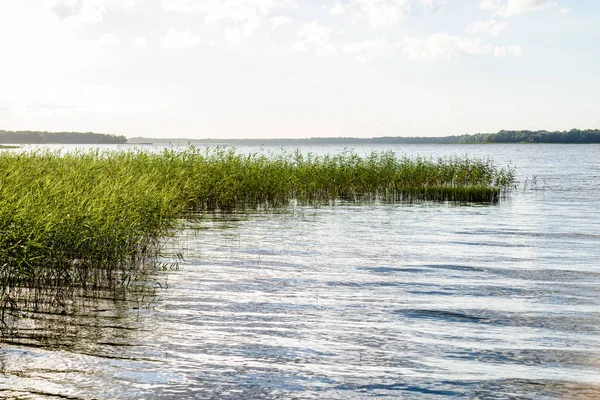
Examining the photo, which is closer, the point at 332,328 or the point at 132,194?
the point at 332,328

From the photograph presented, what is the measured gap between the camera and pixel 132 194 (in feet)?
56.7

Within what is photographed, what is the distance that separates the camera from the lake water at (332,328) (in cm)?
912

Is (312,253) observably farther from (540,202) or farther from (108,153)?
(540,202)

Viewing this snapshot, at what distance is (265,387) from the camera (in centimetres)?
898

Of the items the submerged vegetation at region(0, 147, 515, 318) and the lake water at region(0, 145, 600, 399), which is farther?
the submerged vegetation at region(0, 147, 515, 318)

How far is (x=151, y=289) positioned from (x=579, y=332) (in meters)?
8.78

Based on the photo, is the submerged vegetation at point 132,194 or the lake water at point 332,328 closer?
the lake water at point 332,328

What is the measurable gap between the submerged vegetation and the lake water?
110cm

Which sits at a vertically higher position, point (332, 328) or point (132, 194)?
point (132, 194)

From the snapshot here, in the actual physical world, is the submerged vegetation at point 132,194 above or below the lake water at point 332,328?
above

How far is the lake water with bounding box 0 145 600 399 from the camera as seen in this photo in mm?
9125

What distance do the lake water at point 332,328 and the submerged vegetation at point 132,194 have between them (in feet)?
3.62

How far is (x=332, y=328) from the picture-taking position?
1198 centimetres

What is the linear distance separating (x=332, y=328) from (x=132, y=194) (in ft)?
25.0
